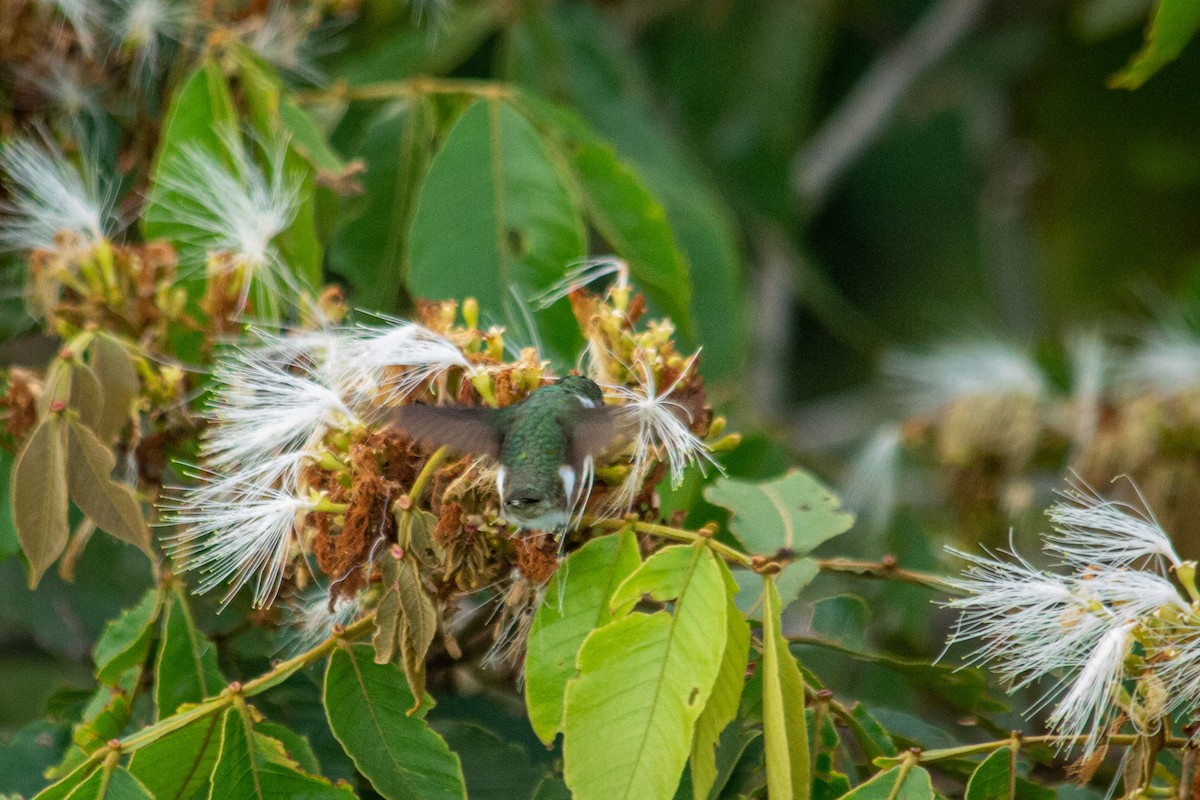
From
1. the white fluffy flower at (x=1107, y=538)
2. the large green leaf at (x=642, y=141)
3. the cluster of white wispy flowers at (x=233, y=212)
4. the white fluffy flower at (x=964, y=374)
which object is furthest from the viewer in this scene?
the white fluffy flower at (x=964, y=374)

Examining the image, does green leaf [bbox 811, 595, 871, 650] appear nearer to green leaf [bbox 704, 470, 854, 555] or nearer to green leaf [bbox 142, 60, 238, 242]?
green leaf [bbox 704, 470, 854, 555]

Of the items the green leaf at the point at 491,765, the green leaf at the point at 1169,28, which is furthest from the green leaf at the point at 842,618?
the green leaf at the point at 1169,28

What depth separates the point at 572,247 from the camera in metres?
1.82

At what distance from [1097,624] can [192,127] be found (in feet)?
4.48

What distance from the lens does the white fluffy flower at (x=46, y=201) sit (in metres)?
1.82

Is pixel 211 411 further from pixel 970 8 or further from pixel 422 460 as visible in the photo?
pixel 970 8

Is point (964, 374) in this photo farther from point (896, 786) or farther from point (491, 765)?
point (896, 786)

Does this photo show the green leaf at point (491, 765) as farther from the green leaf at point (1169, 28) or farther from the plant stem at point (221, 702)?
the green leaf at point (1169, 28)

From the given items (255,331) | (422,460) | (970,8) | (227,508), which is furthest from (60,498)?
(970,8)

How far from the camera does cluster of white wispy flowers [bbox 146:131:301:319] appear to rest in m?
1.72

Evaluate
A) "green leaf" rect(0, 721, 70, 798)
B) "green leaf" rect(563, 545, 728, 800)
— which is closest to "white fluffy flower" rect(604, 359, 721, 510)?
"green leaf" rect(563, 545, 728, 800)

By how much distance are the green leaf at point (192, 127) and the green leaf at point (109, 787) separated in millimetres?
838

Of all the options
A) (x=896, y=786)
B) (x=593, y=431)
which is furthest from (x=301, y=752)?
(x=896, y=786)

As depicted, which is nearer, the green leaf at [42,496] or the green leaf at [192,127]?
the green leaf at [42,496]
